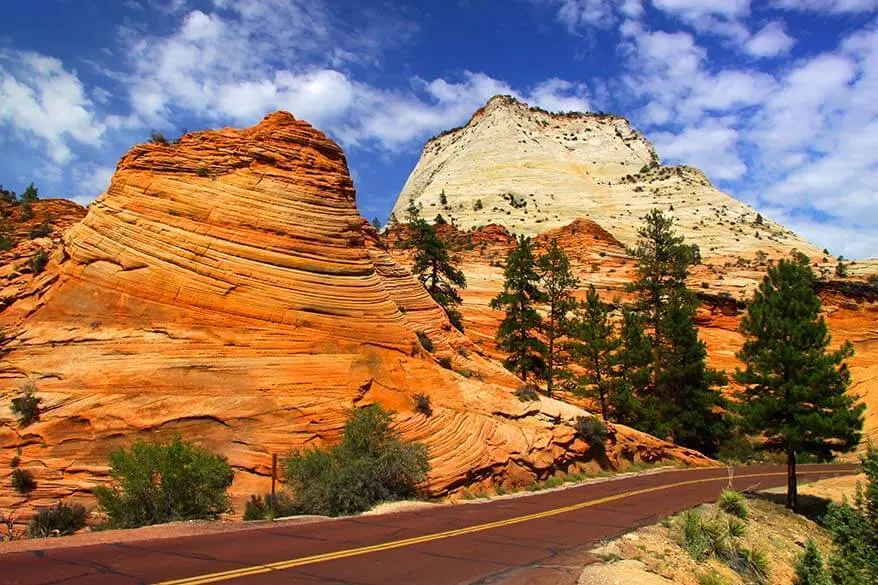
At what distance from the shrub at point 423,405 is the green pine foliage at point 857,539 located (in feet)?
39.2

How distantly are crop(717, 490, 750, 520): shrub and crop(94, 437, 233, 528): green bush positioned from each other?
13.0 metres

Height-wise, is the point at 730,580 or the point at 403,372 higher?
the point at 403,372

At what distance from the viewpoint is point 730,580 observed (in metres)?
11.4

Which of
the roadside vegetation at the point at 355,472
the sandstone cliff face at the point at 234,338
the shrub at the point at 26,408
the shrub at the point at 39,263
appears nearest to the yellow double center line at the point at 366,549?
the roadside vegetation at the point at 355,472

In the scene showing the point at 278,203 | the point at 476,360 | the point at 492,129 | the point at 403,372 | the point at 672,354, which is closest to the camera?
the point at 403,372

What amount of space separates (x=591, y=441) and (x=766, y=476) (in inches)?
384

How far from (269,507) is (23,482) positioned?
649 cm

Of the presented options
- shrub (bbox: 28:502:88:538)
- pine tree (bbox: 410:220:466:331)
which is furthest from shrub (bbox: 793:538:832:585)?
pine tree (bbox: 410:220:466:331)

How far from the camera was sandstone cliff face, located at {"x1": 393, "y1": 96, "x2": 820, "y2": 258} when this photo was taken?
81.6 meters

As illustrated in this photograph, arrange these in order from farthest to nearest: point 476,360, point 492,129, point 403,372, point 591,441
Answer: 1. point 492,129
2. point 476,360
3. point 591,441
4. point 403,372

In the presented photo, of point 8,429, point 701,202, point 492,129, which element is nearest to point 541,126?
point 492,129

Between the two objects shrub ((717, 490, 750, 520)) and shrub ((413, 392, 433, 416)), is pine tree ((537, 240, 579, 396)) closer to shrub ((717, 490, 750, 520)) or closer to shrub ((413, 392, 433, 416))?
shrub ((413, 392, 433, 416))

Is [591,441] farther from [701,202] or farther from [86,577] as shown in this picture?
[701,202]

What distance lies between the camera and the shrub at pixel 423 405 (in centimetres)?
2050
